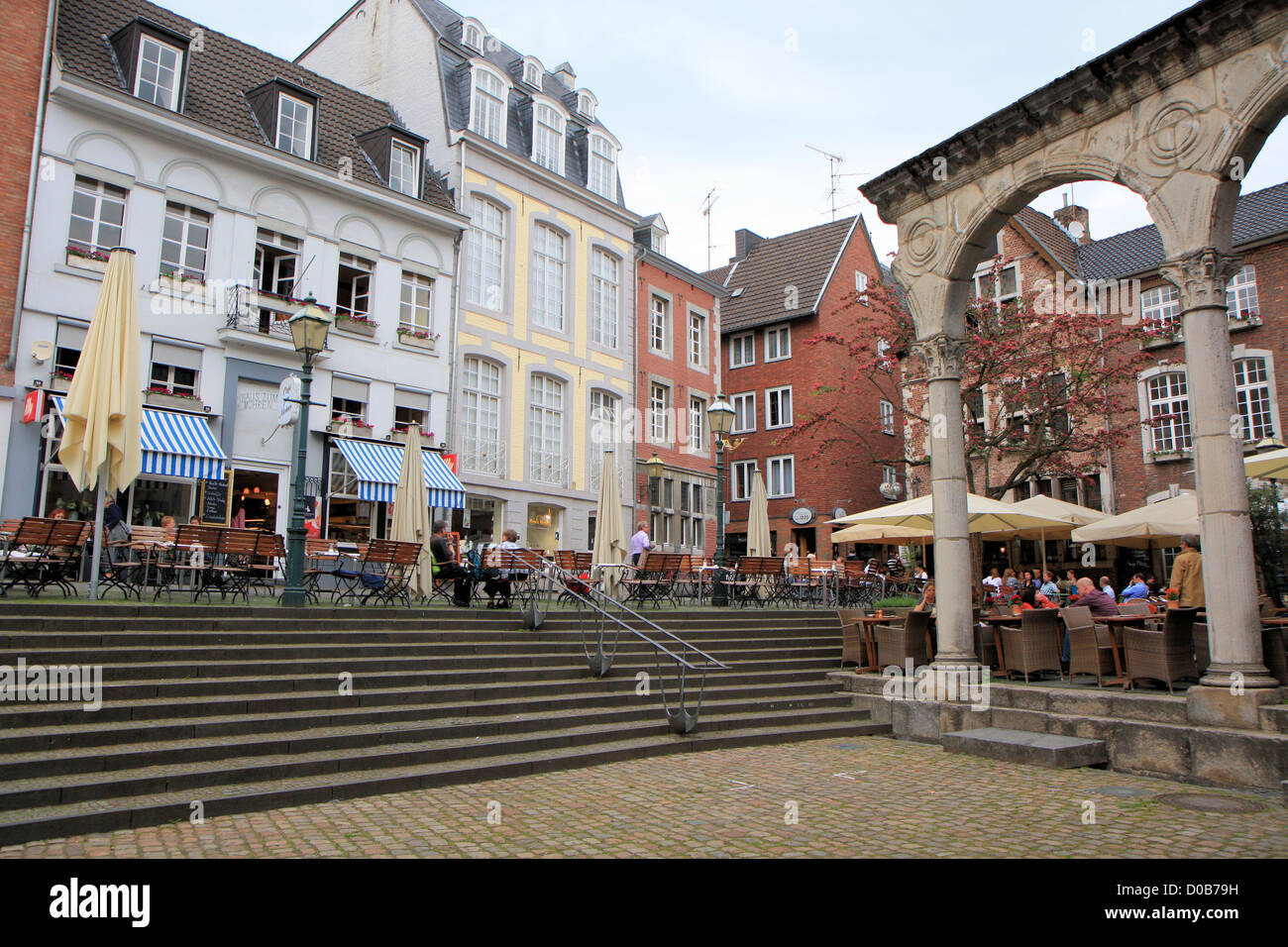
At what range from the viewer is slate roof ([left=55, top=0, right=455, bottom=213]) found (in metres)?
18.3

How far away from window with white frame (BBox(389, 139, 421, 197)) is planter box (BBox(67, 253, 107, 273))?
7435 mm

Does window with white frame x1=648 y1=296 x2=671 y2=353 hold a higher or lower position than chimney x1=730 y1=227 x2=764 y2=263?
lower

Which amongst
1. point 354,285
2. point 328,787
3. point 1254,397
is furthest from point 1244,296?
point 328,787

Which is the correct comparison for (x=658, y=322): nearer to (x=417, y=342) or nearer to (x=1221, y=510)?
(x=417, y=342)

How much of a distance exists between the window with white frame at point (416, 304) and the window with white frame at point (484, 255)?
1.17 m

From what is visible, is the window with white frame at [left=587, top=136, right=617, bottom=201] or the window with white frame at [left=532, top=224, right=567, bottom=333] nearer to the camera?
the window with white frame at [left=532, top=224, right=567, bottom=333]

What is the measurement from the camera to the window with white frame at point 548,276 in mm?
25797

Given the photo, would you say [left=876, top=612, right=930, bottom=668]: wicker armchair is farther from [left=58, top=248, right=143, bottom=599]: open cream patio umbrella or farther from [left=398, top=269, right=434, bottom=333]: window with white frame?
[left=398, top=269, right=434, bottom=333]: window with white frame

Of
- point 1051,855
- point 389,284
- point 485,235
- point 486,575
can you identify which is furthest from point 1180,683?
point 485,235

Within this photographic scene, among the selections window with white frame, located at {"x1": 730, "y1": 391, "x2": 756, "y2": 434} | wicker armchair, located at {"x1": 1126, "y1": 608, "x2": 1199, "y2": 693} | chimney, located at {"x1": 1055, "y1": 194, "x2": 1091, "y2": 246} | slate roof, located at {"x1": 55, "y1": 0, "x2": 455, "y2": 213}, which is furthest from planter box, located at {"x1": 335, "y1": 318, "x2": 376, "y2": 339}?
chimney, located at {"x1": 1055, "y1": 194, "x2": 1091, "y2": 246}

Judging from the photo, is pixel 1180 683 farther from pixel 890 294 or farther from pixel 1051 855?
pixel 890 294

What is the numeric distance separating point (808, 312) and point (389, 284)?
17641mm

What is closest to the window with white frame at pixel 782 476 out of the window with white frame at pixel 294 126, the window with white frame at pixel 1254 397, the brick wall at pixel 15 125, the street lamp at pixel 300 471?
the window with white frame at pixel 1254 397

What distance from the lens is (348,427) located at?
66.9ft
